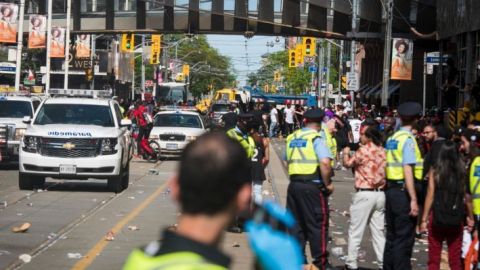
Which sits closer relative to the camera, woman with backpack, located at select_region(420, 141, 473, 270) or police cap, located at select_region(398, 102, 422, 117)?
woman with backpack, located at select_region(420, 141, 473, 270)

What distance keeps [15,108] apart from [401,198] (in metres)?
18.8

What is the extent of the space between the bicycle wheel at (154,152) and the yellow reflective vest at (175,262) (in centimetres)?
2866

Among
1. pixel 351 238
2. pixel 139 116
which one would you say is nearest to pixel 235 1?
pixel 139 116

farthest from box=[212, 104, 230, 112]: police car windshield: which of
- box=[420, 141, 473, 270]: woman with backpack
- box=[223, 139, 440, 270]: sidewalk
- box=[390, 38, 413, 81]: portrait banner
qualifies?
box=[420, 141, 473, 270]: woman with backpack

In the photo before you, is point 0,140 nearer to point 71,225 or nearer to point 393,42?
point 71,225

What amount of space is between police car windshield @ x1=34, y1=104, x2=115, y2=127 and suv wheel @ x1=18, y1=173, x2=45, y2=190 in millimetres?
1214

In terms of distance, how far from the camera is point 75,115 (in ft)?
68.7

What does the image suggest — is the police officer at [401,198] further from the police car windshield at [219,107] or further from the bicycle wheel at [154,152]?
the police car windshield at [219,107]

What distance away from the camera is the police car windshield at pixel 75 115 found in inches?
818

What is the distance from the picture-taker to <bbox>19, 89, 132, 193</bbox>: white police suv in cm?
1978

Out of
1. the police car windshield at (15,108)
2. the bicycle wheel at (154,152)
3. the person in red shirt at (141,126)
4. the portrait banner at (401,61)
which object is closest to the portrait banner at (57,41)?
the person in red shirt at (141,126)

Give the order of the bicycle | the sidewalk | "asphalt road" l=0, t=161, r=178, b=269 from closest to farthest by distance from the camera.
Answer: "asphalt road" l=0, t=161, r=178, b=269 < the sidewalk < the bicycle

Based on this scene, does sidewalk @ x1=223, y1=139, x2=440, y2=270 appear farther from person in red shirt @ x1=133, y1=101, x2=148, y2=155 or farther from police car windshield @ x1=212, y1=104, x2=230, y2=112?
police car windshield @ x1=212, y1=104, x2=230, y2=112

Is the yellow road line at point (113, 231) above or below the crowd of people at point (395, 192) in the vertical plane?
below
